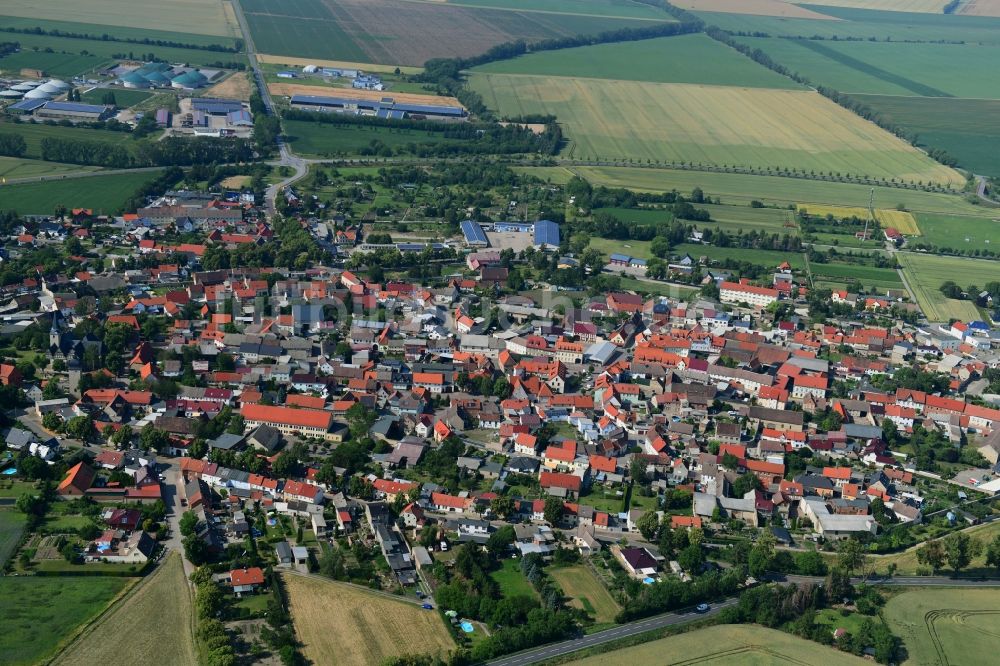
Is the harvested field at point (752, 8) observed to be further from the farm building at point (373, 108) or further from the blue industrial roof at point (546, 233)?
the blue industrial roof at point (546, 233)

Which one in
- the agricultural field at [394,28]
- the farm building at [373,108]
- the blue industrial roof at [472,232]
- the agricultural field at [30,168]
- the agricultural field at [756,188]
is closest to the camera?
the blue industrial roof at [472,232]

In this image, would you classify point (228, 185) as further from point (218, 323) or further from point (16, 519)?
point (16, 519)

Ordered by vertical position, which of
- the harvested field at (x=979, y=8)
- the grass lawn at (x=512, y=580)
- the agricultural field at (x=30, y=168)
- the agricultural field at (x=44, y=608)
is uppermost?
the harvested field at (x=979, y=8)

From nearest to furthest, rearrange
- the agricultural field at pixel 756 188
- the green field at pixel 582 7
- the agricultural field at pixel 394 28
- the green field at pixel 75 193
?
1. the green field at pixel 75 193
2. the agricultural field at pixel 756 188
3. the agricultural field at pixel 394 28
4. the green field at pixel 582 7

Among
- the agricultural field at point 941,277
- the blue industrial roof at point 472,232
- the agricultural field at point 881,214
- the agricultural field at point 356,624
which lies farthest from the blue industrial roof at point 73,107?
the agricultural field at point 356,624

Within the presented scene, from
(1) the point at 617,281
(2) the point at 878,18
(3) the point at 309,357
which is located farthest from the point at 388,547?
(2) the point at 878,18

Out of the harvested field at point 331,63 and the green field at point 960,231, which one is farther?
the harvested field at point 331,63

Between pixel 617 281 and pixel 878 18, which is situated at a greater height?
pixel 878 18
